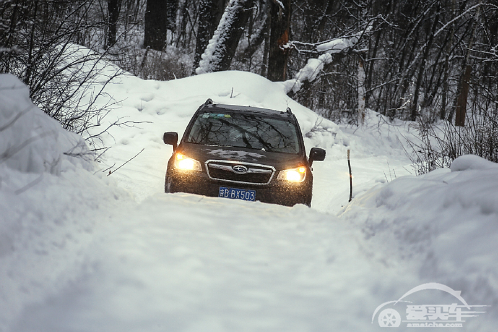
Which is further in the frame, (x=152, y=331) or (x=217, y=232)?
(x=217, y=232)

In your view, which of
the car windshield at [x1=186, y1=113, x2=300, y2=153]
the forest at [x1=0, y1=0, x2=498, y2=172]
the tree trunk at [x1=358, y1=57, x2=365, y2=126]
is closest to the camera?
the forest at [x1=0, y1=0, x2=498, y2=172]

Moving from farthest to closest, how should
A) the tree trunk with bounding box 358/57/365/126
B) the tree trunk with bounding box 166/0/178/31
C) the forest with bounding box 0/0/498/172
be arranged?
the tree trunk with bounding box 166/0/178/31 → the tree trunk with bounding box 358/57/365/126 → the forest with bounding box 0/0/498/172

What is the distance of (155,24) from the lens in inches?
955

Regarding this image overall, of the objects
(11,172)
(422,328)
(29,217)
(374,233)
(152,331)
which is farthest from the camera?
(374,233)

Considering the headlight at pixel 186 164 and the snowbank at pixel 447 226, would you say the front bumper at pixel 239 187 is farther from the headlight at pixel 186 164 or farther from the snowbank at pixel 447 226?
the snowbank at pixel 447 226

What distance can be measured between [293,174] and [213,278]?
262 centimetres

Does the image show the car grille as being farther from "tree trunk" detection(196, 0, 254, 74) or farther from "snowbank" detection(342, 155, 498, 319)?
"tree trunk" detection(196, 0, 254, 74)

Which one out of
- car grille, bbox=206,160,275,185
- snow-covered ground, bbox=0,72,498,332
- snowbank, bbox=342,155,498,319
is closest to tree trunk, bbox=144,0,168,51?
car grille, bbox=206,160,275,185

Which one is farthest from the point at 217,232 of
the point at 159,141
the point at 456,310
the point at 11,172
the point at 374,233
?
the point at 159,141

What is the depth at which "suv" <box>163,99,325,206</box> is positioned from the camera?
5.38m

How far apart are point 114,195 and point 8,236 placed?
76.7 inches

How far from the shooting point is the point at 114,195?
15.5 ft

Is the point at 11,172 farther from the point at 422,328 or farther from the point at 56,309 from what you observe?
the point at 422,328

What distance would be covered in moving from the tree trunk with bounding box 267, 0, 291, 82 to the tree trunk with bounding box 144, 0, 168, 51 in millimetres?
10166
